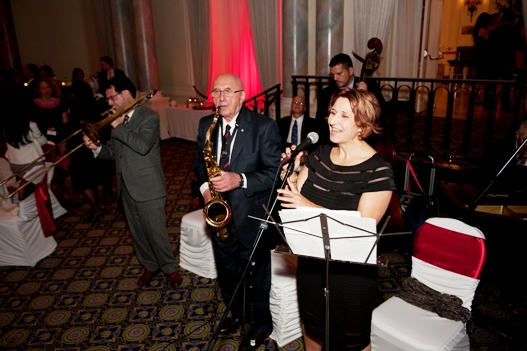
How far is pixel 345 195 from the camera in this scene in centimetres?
219

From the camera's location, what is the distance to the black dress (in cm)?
216

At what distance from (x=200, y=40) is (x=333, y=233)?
27.8ft

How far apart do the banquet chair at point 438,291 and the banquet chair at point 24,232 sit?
3674mm

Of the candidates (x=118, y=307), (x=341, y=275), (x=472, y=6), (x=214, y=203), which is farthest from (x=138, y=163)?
(x=472, y=6)

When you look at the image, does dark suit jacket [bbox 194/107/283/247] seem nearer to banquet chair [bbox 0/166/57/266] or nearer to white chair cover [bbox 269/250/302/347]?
white chair cover [bbox 269/250/302/347]

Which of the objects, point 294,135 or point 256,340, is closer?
point 256,340

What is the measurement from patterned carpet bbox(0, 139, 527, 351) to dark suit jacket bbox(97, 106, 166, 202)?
99cm

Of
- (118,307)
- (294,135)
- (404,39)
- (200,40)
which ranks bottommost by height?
(118,307)

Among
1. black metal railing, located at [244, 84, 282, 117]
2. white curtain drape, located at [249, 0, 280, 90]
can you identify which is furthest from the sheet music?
white curtain drape, located at [249, 0, 280, 90]

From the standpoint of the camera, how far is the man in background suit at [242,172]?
9.00ft

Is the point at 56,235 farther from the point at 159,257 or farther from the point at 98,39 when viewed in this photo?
the point at 98,39

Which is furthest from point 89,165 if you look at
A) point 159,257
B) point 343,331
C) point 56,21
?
point 56,21

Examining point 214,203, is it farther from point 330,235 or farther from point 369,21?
point 369,21

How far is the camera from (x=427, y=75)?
9648 millimetres
